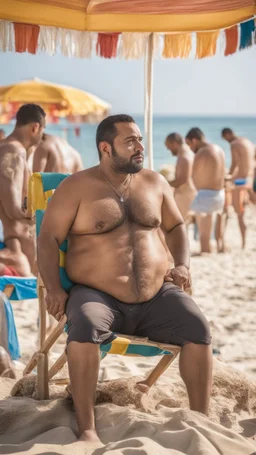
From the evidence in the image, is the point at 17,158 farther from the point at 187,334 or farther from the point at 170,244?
the point at 187,334

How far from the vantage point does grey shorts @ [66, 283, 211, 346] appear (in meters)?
3.37

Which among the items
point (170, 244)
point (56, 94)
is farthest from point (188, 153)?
point (170, 244)

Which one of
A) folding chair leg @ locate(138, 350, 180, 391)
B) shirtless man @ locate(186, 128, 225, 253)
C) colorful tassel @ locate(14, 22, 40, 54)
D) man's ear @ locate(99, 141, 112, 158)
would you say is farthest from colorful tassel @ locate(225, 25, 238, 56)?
shirtless man @ locate(186, 128, 225, 253)

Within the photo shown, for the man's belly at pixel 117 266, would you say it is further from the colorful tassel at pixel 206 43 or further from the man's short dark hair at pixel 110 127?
the colorful tassel at pixel 206 43

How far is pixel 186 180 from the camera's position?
9820mm

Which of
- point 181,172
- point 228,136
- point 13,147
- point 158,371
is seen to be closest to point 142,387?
point 158,371

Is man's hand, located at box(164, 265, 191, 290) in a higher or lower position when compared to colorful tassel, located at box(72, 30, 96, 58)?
lower

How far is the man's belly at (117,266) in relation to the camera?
3602 millimetres

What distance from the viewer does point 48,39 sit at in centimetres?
539

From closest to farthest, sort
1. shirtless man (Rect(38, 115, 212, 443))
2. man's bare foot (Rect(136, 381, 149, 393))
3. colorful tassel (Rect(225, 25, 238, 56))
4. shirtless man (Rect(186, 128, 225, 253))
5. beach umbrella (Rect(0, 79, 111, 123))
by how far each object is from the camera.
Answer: shirtless man (Rect(38, 115, 212, 443))
man's bare foot (Rect(136, 381, 149, 393))
colorful tassel (Rect(225, 25, 238, 56))
shirtless man (Rect(186, 128, 225, 253))
beach umbrella (Rect(0, 79, 111, 123))

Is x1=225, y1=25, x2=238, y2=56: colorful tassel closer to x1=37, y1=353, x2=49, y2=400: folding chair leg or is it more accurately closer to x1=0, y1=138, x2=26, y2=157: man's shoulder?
x1=0, y1=138, x2=26, y2=157: man's shoulder

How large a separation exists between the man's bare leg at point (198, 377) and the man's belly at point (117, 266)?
0.38 meters

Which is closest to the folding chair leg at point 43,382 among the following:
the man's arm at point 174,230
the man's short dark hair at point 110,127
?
the man's arm at point 174,230

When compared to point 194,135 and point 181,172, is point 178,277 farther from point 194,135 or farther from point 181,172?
point 194,135
